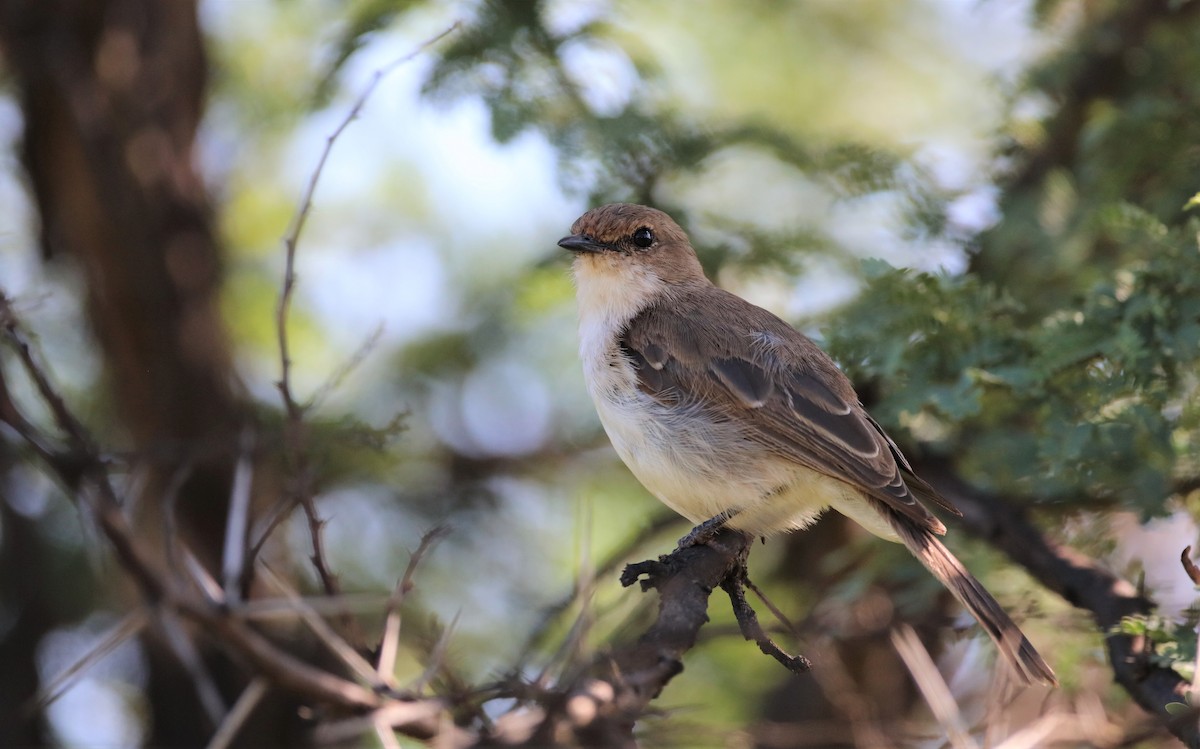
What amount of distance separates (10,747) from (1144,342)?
18.4 ft

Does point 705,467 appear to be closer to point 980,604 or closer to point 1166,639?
point 980,604

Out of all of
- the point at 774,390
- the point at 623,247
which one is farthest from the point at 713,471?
the point at 623,247

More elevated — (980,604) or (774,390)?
(774,390)

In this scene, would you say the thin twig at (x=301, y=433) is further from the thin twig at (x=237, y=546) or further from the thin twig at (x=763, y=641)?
the thin twig at (x=763, y=641)

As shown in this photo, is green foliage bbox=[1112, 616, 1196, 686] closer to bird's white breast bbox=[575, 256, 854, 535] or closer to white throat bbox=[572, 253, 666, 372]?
bird's white breast bbox=[575, 256, 854, 535]

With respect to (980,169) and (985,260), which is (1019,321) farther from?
(980,169)

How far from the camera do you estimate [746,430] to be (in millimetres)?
4379

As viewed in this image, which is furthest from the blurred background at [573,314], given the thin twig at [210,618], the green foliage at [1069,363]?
the thin twig at [210,618]

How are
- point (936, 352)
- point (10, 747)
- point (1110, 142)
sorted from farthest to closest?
point (10, 747) < point (1110, 142) < point (936, 352)

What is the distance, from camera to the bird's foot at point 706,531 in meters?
4.16

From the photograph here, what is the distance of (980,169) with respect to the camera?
635cm

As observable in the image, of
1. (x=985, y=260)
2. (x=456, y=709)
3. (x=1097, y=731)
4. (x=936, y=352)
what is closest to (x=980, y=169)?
(x=985, y=260)

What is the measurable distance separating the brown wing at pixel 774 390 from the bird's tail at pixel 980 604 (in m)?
0.10

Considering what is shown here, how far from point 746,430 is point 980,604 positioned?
1079 mm
